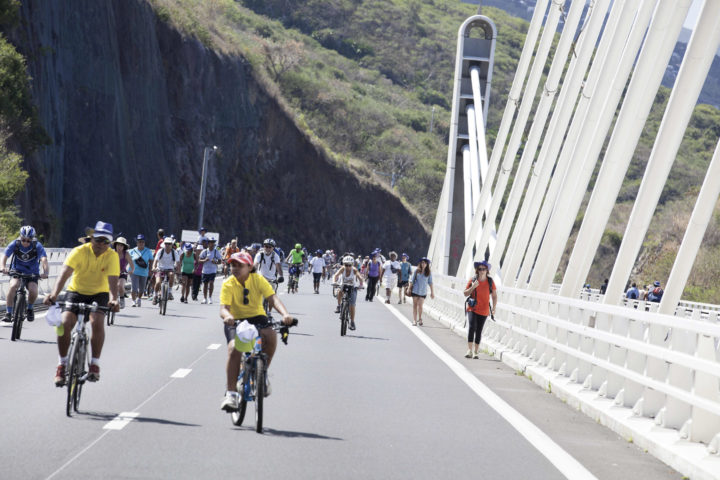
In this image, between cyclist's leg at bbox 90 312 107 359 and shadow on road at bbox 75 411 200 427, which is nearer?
shadow on road at bbox 75 411 200 427

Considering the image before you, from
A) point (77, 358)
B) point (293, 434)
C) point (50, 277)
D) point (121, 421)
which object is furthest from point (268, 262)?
point (293, 434)

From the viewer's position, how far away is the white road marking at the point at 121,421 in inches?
340

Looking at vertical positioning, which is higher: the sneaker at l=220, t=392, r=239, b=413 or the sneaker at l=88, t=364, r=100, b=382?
the sneaker at l=220, t=392, r=239, b=413

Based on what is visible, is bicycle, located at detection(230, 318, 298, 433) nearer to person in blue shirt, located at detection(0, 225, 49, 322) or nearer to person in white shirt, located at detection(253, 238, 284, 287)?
person in blue shirt, located at detection(0, 225, 49, 322)

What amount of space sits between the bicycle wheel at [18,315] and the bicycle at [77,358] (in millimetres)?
6005

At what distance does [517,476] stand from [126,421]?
3292mm

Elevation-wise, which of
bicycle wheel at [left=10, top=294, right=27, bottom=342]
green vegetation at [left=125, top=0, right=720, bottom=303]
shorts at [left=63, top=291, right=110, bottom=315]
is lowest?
bicycle wheel at [left=10, top=294, right=27, bottom=342]

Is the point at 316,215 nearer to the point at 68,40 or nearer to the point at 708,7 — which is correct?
the point at 68,40

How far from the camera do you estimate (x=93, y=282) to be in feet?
33.6

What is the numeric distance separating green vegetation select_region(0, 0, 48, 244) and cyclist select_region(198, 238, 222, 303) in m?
8.88

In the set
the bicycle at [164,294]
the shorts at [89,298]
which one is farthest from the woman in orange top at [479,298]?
the bicycle at [164,294]

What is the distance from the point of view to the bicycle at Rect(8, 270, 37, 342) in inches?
615

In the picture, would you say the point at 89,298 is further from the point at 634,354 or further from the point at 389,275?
the point at 389,275

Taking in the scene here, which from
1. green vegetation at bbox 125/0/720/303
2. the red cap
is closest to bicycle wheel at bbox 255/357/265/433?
the red cap
